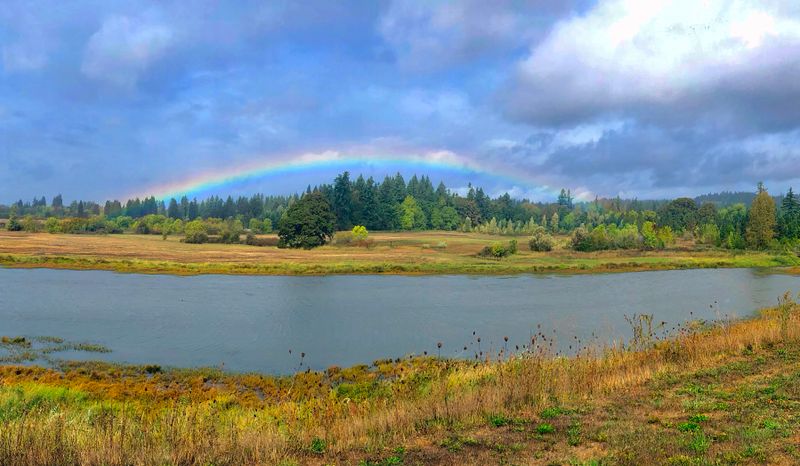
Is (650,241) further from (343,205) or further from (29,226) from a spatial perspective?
(29,226)

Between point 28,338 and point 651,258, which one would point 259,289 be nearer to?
point 28,338

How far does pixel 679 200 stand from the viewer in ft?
528

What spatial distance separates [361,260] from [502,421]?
65.3 meters

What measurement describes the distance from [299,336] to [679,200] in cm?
16215

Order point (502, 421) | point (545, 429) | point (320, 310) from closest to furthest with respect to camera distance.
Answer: point (545, 429) < point (502, 421) < point (320, 310)

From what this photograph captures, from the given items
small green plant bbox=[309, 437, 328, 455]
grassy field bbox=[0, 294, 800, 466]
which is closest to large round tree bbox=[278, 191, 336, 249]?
grassy field bbox=[0, 294, 800, 466]

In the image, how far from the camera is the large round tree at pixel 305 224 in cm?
9181

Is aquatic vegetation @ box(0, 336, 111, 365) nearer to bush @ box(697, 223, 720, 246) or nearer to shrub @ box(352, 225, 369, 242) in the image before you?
shrub @ box(352, 225, 369, 242)

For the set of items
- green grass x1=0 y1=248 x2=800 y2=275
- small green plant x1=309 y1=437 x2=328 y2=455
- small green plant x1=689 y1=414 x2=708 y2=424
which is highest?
small green plant x1=689 y1=414 x2=708 y2=424

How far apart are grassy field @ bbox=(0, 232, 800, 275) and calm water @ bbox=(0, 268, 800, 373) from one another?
6.72 meters

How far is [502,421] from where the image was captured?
9.37m

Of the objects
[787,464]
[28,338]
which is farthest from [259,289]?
[787,464]

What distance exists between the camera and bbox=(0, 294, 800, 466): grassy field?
7.67 meters

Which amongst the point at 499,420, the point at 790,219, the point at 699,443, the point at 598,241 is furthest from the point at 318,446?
the point at 790,219
